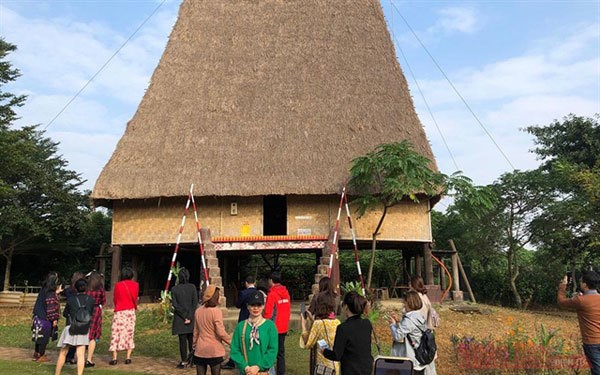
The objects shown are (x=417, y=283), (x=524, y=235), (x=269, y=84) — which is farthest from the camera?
(x=524, y=235)

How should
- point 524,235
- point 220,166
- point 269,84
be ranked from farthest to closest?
point 524,235
point 269,84
point 220,166

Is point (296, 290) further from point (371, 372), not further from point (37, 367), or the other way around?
point (371, 372)

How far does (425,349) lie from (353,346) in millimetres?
1125

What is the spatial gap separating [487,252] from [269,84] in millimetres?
12696

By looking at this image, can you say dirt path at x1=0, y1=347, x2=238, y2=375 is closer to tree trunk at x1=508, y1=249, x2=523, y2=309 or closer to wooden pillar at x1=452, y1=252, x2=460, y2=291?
wooden pillar at x1=452, y1=252, x2=460, y2=291

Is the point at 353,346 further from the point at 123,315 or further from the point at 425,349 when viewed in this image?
the point at 123,315

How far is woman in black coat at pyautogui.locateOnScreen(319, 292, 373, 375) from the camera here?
4078 mm

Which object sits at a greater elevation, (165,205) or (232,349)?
(165,205)

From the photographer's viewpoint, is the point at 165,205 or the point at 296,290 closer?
the point at 165,205

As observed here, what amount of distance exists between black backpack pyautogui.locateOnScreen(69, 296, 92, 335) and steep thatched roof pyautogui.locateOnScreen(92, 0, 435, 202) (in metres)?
7.48

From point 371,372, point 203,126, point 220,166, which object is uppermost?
point 203,126

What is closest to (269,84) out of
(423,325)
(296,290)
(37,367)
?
(296,290)

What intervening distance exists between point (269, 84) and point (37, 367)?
34.6ft

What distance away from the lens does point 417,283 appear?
18.6 ft
